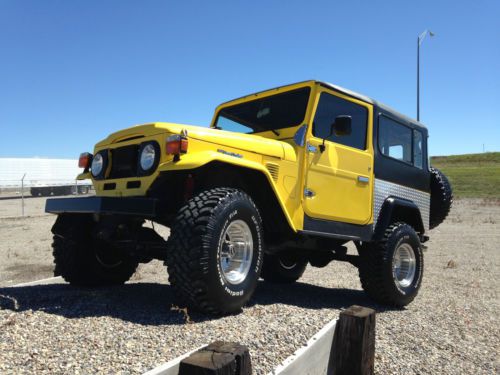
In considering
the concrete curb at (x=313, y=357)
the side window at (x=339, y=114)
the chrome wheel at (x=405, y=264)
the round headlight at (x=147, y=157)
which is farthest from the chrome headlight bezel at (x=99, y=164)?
the chrome wheel at (x=405, y=264)

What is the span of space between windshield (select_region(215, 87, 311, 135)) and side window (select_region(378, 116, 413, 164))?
130 centimetres

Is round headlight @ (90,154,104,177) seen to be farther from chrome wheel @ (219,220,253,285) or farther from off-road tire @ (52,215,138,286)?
chrome wheel @ (219,220,253,285)

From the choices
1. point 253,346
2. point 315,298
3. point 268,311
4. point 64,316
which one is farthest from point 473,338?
point 64,316

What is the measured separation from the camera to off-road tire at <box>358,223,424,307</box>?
16.5ft

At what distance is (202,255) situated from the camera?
3311 mm

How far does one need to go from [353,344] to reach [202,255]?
1274mm

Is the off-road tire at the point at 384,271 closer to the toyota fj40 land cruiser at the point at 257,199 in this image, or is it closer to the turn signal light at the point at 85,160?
the toyota fj40 land cruiser at the point at 257,199

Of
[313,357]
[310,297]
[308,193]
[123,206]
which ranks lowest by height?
[310,297]

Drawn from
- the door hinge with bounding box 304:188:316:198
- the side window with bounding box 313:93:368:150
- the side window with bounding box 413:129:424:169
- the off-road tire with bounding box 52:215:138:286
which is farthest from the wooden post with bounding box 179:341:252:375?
the side window with bounding box 413:129:424:169

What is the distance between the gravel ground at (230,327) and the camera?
254cm

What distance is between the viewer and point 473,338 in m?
4.39

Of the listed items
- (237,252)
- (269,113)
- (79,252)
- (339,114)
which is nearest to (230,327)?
(237,252)

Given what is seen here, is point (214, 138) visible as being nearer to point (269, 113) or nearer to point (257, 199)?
point (257, 199)

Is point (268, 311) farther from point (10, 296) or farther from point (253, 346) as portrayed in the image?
point (10, 296)
